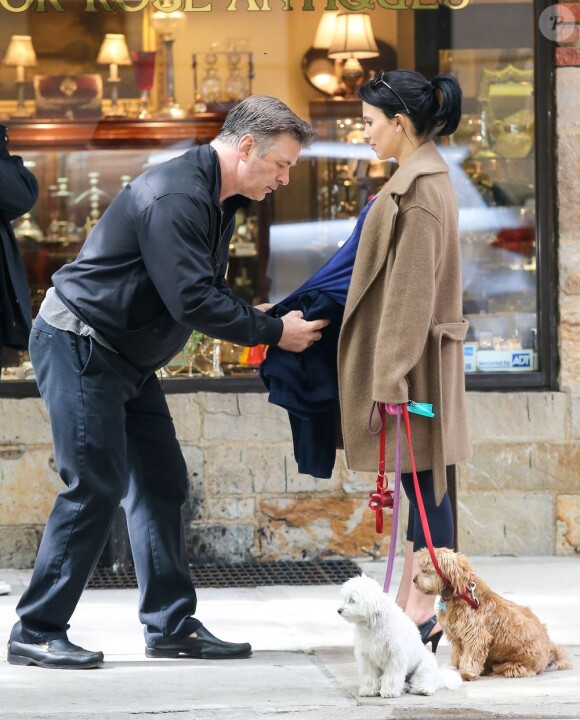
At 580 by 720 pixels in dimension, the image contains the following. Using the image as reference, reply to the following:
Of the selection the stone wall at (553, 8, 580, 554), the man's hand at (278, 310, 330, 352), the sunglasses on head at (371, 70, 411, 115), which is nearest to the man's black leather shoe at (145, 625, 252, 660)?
the man's hand at (278, 310, 330, 352)

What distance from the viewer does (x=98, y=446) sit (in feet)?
14.6

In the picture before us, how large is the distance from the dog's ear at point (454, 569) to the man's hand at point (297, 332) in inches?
32.2

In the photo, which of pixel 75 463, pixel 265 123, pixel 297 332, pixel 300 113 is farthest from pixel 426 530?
pixel 300 113

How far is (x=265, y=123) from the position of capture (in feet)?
14.5

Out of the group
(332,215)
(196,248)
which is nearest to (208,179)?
(196,248)

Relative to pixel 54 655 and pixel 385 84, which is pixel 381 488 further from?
pixel 385 84

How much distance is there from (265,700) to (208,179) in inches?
65.2

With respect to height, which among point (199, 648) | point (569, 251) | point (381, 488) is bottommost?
point (199, 648)

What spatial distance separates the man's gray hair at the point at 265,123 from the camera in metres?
4.41

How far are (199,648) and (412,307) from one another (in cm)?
139

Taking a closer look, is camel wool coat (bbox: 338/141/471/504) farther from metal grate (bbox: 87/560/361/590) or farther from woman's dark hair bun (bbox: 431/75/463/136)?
metal grate (bbox: 87/560/361/590)

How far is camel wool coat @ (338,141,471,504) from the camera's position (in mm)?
4406

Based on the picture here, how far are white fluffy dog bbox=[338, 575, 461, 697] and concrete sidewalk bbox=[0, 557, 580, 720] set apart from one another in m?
0.05

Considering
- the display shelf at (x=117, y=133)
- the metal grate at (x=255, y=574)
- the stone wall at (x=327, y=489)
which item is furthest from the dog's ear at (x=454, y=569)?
the display shelf at (x=117, y=133)
